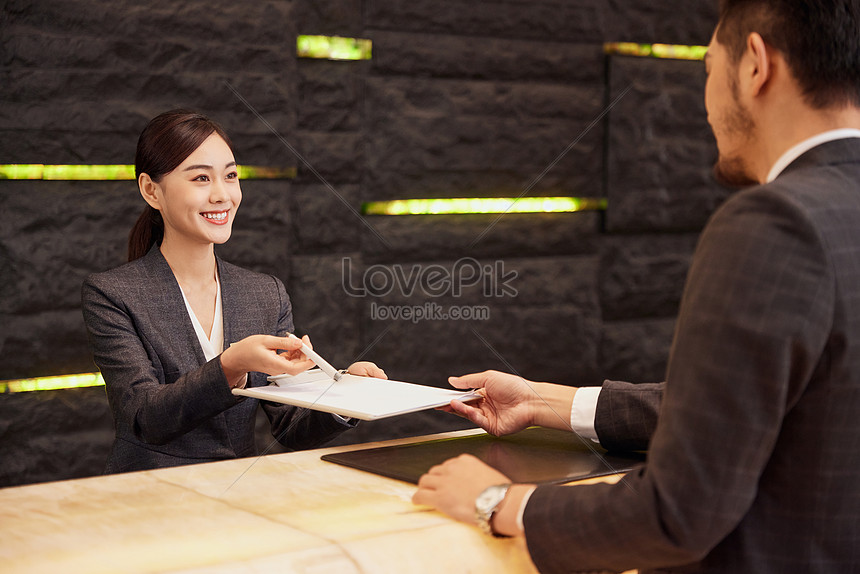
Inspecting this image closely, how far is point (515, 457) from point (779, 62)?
2.15 feet

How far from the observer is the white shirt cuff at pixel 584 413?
52.7 inches

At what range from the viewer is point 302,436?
1.74 m

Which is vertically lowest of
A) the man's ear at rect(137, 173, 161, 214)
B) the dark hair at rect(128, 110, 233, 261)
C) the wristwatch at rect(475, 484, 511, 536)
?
the wristwatch at rect(475, 484, 511, 536)

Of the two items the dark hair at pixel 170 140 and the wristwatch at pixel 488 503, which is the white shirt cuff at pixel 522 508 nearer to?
the wristwatch at pixel 488 503

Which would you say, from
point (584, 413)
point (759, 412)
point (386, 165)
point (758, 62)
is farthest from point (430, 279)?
point (759, 412)

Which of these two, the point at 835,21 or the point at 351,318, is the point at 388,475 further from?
the point at 351,318

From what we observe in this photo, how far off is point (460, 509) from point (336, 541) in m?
0.14

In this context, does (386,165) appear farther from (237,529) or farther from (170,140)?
(237,529)

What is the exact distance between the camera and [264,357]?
1441 millimetres

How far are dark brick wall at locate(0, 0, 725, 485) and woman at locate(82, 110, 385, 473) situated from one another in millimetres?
420

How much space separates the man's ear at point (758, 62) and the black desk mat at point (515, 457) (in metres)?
0.55

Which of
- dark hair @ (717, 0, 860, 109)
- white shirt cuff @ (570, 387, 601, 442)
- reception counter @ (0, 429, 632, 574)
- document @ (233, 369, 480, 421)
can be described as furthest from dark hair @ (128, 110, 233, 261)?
dark hair @ (717, 0, 860, 109)

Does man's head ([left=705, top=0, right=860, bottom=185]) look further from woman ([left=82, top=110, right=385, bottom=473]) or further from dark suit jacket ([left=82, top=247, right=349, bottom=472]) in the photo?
dark suit jacket ([left=82, top=247, right=349, bottom=472])

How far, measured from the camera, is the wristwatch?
95cm
